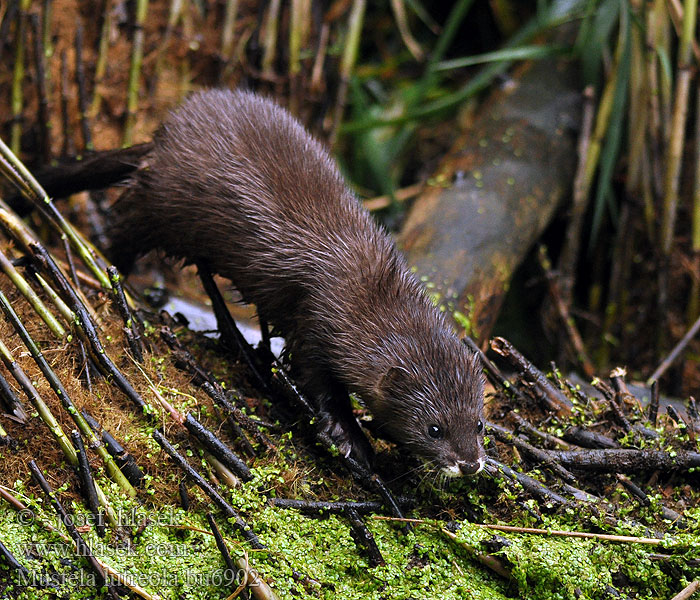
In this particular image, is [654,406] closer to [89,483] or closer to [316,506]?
[316,506]

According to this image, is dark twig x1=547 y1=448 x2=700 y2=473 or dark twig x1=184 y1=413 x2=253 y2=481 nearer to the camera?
dark twig x1=184 y1=413 x2=253 y2=481

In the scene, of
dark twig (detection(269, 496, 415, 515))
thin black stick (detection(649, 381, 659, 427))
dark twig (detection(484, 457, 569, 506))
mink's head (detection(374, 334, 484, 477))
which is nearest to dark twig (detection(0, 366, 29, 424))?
dark twig (detection(269, 496, 415, 515))

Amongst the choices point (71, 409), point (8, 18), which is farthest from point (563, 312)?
point (8, 18)

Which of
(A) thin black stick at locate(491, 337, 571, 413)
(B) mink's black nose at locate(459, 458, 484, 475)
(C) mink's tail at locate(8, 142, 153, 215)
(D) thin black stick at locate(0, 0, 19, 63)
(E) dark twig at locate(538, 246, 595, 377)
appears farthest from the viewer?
(E) dark twig at locate(538, 246, 595, 377)

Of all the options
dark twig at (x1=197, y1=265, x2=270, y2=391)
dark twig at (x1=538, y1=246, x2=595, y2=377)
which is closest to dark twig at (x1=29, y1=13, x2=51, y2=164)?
dark twig at (x1=197, y1=265, x2=270, y2=391)

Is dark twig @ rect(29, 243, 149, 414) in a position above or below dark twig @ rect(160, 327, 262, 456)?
above

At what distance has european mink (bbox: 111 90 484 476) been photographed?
11.0 feet

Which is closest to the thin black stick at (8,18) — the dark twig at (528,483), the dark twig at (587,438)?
the dark twig at (528,483)

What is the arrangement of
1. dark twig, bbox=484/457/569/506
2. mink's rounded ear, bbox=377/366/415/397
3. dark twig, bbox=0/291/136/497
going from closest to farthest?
dark twig, bbox=0/291/136/497
dark twig, bbox=484/457/569/506
mink's rounded ear, bbox=377/366/415/397

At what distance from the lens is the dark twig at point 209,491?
2900 millimetres

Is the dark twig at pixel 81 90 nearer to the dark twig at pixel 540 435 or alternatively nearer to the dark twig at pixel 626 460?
the dark twig at pixel 540 435

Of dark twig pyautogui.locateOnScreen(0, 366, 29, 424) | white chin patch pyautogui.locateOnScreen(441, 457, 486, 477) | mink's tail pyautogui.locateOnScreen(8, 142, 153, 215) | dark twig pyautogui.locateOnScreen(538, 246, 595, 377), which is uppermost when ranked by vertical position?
mink's tail pyautogui.locateOnScreen(8, 142, 153, 215)

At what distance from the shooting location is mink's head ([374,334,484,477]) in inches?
127

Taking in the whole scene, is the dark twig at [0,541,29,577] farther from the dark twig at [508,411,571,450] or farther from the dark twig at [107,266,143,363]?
the dark twig at [508,411,571,450]
